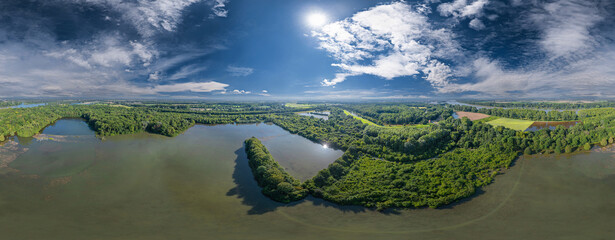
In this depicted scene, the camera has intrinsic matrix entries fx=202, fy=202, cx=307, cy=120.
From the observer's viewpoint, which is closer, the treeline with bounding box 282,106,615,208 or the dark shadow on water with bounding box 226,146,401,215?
the dark shadow on water with bounding box 226,146,401,215

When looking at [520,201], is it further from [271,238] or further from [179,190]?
[179,190]

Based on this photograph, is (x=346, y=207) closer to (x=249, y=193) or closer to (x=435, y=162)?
(x=249, y=193)

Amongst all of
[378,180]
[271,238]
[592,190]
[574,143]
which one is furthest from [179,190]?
[574,143]

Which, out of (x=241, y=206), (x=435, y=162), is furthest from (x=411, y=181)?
(x=241, y=206)

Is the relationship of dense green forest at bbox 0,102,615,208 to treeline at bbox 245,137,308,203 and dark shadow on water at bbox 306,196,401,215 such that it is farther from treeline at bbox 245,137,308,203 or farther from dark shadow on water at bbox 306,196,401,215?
dark shadow on water at bbox 306,196,401,215

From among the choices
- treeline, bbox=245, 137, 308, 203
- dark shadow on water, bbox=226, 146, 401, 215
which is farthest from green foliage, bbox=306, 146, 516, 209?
treeline, bbox=245, 137, 308, 203

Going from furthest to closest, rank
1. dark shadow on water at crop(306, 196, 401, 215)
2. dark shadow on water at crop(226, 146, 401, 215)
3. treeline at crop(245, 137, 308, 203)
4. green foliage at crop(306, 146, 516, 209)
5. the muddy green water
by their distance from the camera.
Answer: treeline at crop(245, 137, 308, 203)
green foliage at crop(306, 146, 516, 209)
dark shadow on water at crop(226, 146, 401, 215)
dark shadow on water at crop(306, 196, 401, 215)
the muddy green water
